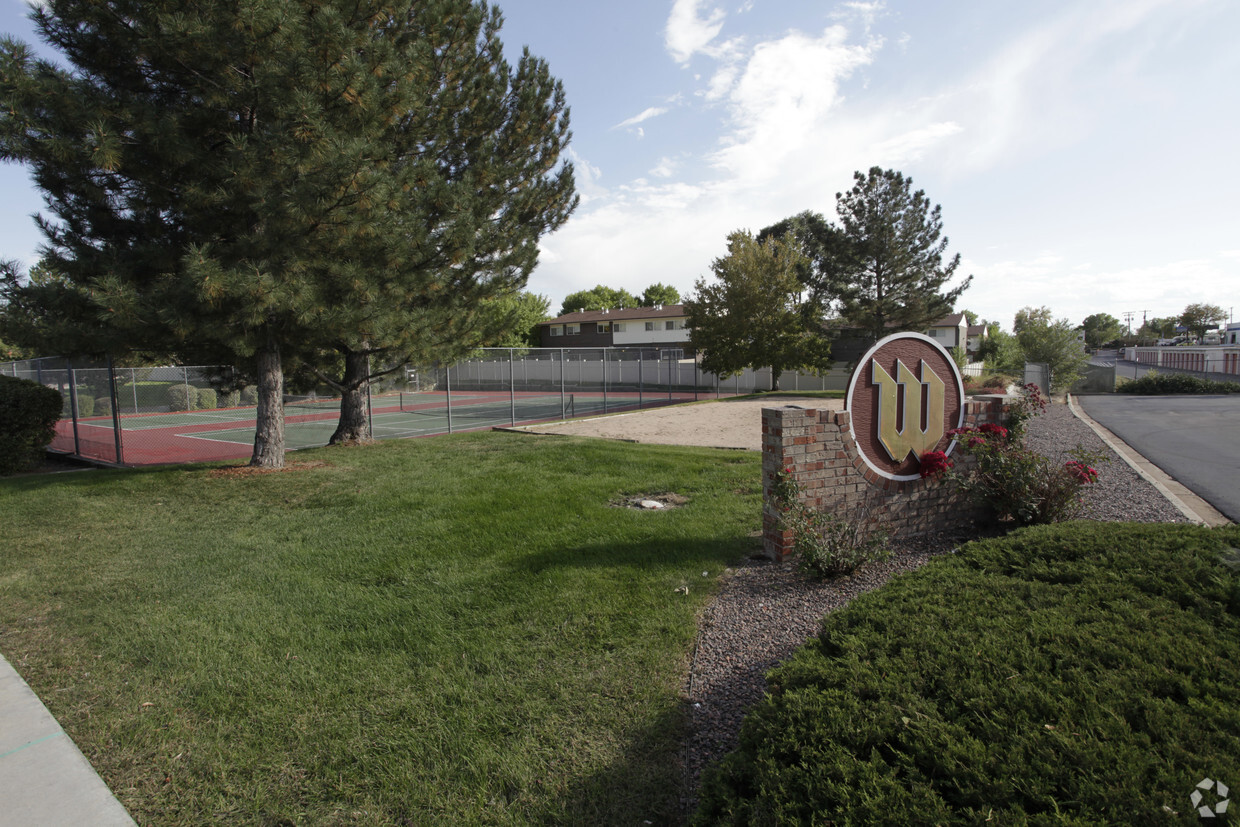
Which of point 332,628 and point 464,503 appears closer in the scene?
point 332,628

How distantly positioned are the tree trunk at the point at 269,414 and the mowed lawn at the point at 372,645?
2151 millimetres

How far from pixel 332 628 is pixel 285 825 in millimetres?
1758

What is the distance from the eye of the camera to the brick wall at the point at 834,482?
5.24m

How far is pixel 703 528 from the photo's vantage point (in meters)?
6.25

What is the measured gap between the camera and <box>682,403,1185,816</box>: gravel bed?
3031mm

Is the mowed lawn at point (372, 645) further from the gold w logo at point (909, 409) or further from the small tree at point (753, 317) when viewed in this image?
the small tree at point (753, 317)

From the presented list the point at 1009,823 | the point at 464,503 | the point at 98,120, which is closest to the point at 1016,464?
the point at 1009,823

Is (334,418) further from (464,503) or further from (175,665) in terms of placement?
(175,665)

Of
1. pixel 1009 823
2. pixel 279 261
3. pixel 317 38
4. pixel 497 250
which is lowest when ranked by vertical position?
pixel 1009 823

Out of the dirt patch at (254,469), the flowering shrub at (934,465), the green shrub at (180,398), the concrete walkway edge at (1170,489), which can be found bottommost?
the concrete walkway edge at (1170,489)

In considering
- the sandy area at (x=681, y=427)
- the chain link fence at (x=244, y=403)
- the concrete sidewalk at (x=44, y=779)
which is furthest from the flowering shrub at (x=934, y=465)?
the chain link fence at (x=244, y=403)

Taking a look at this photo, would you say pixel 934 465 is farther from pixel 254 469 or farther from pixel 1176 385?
pixel 1176 385

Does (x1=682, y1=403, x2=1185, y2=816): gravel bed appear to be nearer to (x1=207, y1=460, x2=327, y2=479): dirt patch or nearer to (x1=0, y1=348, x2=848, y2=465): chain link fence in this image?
(x1=207, y1=460, x2=327, y2=479): dirt patch

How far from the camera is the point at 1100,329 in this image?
405 feet
